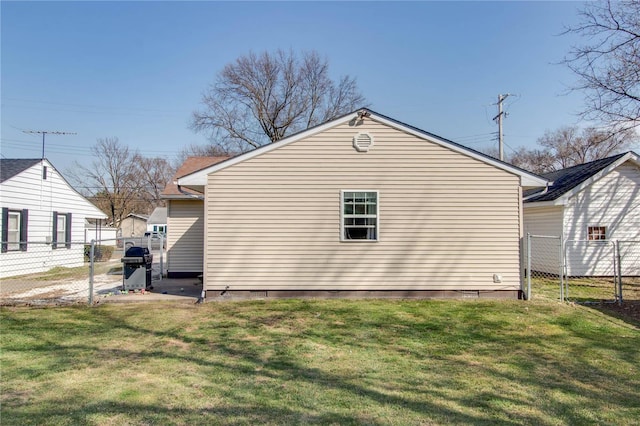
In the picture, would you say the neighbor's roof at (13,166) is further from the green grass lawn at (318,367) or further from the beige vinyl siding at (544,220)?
the beige vinyl siding at (544,220)

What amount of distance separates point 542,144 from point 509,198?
112 feet

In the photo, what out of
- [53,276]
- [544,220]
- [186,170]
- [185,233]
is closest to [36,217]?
[53,276]

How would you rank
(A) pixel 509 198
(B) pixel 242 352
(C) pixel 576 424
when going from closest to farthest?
(C) pixel 576 424 < (B) pixel 242 352 < (A) pixel 509 198

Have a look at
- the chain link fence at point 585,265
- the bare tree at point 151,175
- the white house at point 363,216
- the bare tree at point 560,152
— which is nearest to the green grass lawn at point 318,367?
the white house at point 363,216

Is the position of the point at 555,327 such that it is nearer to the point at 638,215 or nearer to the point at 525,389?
the point at 525,389

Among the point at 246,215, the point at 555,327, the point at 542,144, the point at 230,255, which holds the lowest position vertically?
the point at 555,327

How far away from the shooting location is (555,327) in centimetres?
641

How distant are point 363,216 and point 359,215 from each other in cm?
10

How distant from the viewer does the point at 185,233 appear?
1220 centimetres

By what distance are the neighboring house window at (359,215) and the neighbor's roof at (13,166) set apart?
Result: 11871 mm

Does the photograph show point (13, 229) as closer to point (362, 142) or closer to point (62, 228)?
point (62, 228)

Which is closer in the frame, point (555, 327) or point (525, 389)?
point (525, 389)

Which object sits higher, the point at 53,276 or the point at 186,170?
the point at 186,170

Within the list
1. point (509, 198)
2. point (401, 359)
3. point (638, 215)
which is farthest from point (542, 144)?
point (401, 359)
